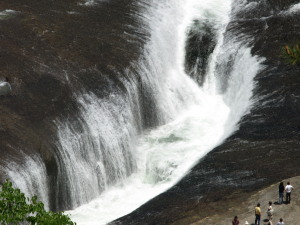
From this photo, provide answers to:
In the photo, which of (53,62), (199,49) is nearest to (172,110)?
(199,49)

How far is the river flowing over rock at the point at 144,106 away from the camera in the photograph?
41.0m

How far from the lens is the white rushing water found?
4481cm

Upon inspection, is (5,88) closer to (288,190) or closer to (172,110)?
(172,110)

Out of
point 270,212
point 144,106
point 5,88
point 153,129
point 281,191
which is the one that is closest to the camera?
point 270,212

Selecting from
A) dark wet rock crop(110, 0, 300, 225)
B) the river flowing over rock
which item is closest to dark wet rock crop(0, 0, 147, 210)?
the river flowing over rock

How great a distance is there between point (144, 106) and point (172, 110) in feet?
8.68

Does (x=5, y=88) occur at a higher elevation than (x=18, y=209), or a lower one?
higher

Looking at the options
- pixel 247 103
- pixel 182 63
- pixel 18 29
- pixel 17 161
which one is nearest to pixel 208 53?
pixel 182 63

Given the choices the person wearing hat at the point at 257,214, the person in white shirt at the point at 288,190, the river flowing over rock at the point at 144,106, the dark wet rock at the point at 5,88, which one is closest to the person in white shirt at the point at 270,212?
the person wearing hat at the point at 257,214

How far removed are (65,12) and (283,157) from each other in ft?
71.3

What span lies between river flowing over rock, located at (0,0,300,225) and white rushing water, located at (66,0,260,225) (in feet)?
0.32

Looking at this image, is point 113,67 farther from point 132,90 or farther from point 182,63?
point 182,63

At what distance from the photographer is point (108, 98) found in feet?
156

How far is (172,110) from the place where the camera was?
52219 millimetres
